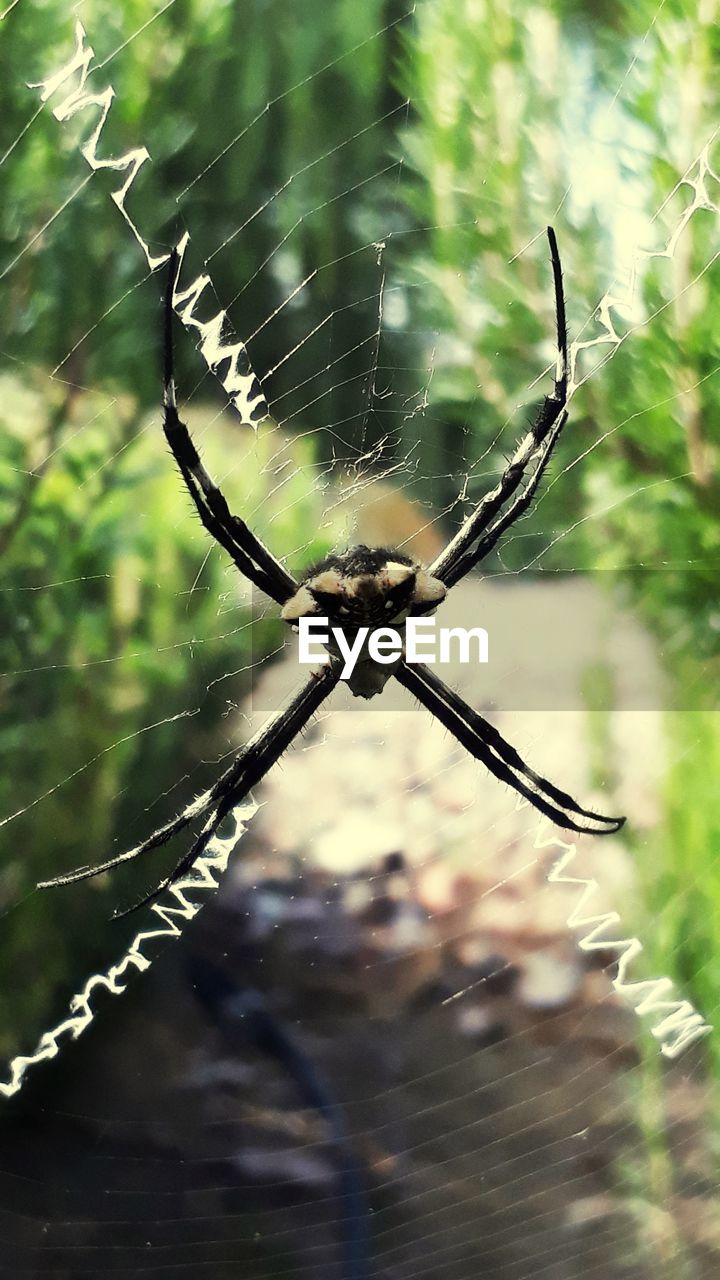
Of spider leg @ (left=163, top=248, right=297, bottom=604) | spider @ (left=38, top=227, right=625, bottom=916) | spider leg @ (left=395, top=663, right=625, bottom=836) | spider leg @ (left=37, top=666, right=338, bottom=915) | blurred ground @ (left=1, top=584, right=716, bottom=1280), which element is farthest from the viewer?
blurred ground @ (left=1, top=584, right=716, bottom=1280)

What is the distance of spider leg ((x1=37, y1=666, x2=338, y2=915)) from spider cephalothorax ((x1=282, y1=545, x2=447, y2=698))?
0.11 m

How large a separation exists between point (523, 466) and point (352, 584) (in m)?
0.24

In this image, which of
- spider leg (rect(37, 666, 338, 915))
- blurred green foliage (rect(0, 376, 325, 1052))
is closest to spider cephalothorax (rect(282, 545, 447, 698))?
spider leg (rect(37, 666, 338, 915))

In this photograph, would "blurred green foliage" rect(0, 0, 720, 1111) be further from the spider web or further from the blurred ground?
the blurred ground

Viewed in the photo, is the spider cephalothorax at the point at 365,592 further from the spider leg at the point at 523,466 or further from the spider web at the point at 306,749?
the spider web at the point at 306,749

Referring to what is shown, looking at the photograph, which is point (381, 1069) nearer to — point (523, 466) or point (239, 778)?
point (239, 778)

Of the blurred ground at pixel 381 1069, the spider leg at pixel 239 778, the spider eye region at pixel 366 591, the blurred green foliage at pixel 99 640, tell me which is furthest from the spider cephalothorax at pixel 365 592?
the blurred ground at pixel 381 1069

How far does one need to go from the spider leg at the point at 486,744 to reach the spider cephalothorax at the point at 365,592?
0.50ft

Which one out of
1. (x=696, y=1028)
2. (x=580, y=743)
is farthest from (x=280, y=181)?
(x=696, y=1028)

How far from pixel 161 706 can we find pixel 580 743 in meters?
0.73

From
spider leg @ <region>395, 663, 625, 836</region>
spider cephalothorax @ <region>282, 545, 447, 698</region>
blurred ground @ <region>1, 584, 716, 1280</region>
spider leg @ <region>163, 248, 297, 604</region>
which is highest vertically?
spider leg @ <region>163, 248, 297, 604</region>

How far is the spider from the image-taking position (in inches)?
34.3

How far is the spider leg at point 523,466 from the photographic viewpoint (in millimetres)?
953

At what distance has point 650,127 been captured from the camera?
115cm
